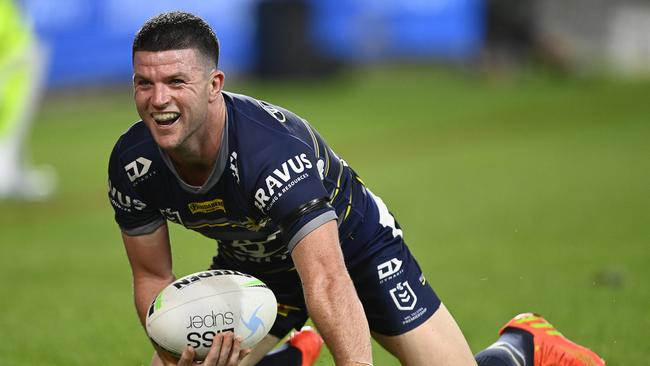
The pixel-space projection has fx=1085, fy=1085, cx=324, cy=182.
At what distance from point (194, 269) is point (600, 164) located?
7797 mm

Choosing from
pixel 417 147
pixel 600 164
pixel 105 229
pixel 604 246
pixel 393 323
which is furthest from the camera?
pixel 417 147

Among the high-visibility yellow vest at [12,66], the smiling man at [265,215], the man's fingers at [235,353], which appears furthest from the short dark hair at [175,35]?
the high-visibility yellow vest at [12,66]

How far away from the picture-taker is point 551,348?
232 inches

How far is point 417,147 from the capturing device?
18.0 metres

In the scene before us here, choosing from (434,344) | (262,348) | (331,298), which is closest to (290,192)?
(331,298)

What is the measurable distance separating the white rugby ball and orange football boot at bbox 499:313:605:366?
1785 millimetres

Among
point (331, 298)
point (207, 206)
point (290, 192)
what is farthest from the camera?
point (207, 206)

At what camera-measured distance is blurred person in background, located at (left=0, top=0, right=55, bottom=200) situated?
13.3 metres

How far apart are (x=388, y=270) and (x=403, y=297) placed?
0.50 ft

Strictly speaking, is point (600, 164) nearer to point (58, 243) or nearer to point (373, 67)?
point (58, 243)

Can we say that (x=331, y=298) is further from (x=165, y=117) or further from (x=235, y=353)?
(x=165, y=117)

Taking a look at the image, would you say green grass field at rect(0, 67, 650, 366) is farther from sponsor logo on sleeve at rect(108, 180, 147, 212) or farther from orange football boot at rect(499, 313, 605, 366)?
sponsor logo on sleeve at rect(108, 180, 147, 212)

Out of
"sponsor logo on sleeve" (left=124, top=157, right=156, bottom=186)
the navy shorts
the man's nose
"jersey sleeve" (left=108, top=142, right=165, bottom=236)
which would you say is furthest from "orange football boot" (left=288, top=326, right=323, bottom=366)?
the man's nose

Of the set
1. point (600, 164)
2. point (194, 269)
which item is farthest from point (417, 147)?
point (194, 269)
